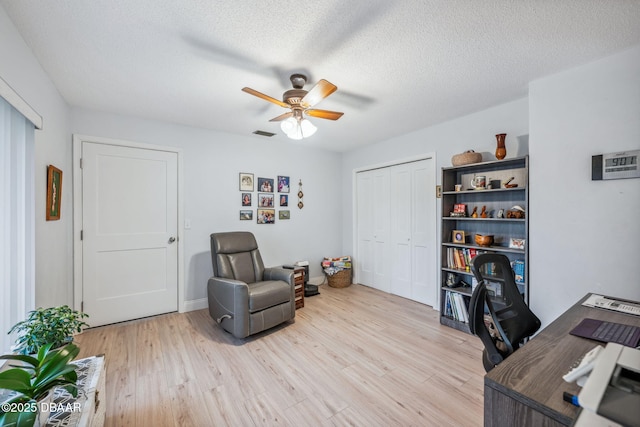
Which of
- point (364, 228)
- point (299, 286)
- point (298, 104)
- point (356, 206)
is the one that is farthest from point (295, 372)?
point (356, 206)

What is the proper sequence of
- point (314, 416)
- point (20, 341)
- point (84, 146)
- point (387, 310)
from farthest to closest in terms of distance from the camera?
point (387, 310) → point (84, 146) → point (314, 416) → point (20, 341)

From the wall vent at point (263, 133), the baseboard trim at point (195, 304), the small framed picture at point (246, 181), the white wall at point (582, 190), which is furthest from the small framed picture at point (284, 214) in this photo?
the white wall at point (582, 190)

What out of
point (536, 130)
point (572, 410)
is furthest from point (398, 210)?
point (572, 410)

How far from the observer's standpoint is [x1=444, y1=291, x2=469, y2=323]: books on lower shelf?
111 inches

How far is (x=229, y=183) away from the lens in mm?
3660

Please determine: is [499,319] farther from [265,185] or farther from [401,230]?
[265,185]

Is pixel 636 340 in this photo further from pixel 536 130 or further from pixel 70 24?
pixel 70 24

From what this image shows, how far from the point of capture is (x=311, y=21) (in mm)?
1515

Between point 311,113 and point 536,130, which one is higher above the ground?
point 311,113

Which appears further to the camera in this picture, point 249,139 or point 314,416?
point 249,139

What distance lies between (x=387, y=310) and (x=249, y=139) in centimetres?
301

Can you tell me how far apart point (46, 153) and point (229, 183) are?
71.2 inches

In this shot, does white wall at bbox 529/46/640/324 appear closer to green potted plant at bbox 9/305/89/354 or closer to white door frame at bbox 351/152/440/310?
white door frame at bbox 351/152/440/310

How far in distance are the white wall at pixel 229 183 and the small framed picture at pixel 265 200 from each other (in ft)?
0.27
